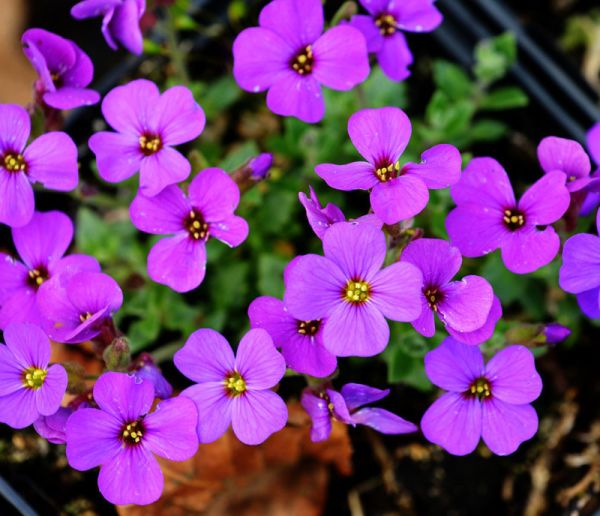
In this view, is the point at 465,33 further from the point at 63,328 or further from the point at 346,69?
the point at 63,328

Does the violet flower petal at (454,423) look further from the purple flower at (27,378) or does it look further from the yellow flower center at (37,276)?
the yellow flower center at (37,276)

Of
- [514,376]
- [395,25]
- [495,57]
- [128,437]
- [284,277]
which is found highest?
[395,25]

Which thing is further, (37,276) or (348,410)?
(37,276)

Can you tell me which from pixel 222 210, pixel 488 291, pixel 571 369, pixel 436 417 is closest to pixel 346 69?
pixel 222 210

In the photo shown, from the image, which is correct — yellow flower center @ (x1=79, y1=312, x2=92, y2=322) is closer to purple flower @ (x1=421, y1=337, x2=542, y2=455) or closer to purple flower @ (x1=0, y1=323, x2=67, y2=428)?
purple flower @ (x1=0, y1=323, x2=67, y2=428)

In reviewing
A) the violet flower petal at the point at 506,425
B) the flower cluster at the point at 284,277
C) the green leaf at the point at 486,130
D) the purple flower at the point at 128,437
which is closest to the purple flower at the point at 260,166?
the flower cluster at the point at 284,277

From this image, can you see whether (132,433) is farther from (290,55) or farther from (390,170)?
(290,55)

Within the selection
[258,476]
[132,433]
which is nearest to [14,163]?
[132,433]
